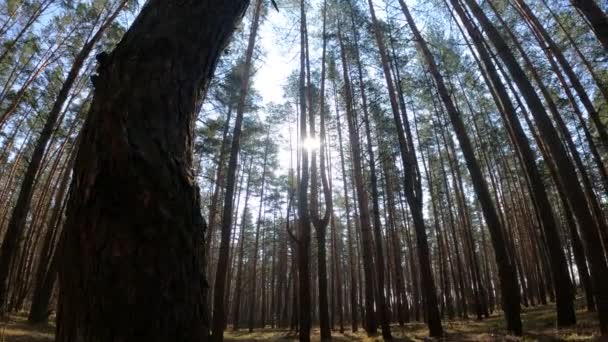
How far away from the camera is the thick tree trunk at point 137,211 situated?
86 cm

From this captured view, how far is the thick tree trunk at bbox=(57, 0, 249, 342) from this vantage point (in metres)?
0.86

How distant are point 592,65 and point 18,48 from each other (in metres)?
24.5

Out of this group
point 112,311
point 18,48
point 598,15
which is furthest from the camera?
point 18,48

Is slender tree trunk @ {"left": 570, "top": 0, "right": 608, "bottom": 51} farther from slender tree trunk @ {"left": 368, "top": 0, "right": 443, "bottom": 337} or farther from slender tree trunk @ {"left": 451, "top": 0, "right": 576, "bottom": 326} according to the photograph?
slender tree trunk @ {"left": 368, "top": 0, "right": 443, "bottom": 337}

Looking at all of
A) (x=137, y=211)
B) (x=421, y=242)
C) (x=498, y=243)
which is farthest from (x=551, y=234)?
(x=137, y=211)

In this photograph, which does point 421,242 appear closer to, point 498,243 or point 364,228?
point 364,228

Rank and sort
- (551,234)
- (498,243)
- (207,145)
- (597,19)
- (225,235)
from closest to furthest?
(597,19) < (498,243) < (551,234) < (225,235) < (207,145)

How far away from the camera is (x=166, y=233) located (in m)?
0.95

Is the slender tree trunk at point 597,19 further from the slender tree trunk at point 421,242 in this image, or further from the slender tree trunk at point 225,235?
the slender tree trunk at point 225,235

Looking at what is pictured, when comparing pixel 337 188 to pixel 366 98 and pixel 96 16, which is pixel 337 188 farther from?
pixel 96 16

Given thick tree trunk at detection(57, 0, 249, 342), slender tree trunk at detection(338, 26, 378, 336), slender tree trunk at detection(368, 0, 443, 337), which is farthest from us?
slender tree trunk at detection(338, 26, 378, 336)

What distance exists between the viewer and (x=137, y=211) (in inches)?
37.0

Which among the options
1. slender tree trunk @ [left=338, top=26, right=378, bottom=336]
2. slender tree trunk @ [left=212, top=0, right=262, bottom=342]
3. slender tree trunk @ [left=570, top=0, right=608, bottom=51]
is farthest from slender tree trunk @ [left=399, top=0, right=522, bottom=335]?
slender tree trunk @ [left=212, top=0, right=262, bottom=342]

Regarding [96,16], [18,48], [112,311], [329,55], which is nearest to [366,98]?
[329,55]
